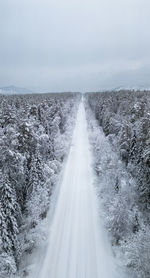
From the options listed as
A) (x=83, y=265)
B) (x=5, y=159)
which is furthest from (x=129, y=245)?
(x=5, y=159)

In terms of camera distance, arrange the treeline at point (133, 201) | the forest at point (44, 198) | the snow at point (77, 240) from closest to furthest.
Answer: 1. the treeline at point (133, 201)
2. the forest at point (44, 198)
3. the snow at point (77, 240)

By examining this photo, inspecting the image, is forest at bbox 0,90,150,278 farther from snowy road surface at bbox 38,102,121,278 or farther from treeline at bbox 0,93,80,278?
snowy road surface at bbox 38,102,121,278

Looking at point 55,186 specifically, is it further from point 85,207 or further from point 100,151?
point 100,151

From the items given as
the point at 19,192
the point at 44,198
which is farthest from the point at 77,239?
the point at 19,192

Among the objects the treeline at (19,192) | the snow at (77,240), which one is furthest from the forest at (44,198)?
the snow at (77,240)

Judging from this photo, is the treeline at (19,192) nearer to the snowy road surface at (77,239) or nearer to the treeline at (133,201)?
the snowy road surface at (77,239)

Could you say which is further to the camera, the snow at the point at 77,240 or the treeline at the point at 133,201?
the snow at the point at 77,240

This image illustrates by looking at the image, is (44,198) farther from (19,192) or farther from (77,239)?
(77,239)
